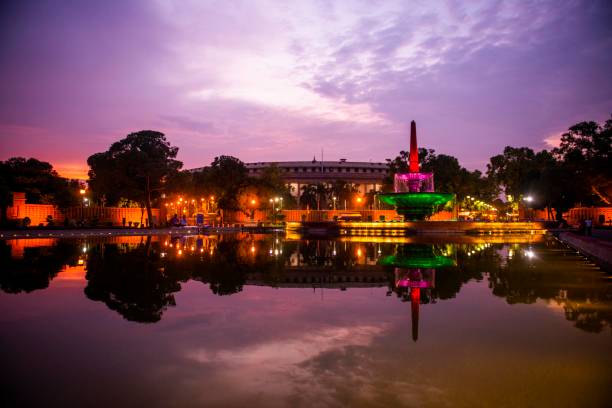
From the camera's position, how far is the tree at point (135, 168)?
4438 cm

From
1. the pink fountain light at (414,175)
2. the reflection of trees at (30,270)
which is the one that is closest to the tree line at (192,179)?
the pink fountain light at (414,175)

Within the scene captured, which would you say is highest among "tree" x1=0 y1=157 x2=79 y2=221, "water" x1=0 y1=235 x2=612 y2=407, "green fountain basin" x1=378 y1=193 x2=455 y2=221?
"tree" x1=0 y1=157 x2=79 y2=221

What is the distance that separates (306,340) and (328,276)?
6353 mm

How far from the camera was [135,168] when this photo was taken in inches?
1769

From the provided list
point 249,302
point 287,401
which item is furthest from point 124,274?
point 287,401

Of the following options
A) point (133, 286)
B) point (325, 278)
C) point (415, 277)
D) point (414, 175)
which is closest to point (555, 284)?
point (415, 277)

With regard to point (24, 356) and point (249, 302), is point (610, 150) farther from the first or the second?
point (24, 356)

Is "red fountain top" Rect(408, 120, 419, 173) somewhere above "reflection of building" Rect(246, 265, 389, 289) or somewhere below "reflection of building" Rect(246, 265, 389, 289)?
above

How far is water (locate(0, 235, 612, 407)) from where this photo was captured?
4301 millimetres

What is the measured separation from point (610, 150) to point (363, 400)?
4058cm

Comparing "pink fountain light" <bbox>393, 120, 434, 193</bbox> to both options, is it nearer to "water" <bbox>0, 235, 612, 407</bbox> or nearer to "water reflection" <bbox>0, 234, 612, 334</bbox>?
"water reflection" <bbox>0, 234, 612, 334</bbox>

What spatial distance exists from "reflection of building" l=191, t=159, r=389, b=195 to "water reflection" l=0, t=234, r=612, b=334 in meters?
90.7

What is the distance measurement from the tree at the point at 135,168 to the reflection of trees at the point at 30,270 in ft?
86.9

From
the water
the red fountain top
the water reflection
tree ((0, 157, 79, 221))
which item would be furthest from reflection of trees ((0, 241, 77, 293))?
the red fountain top
